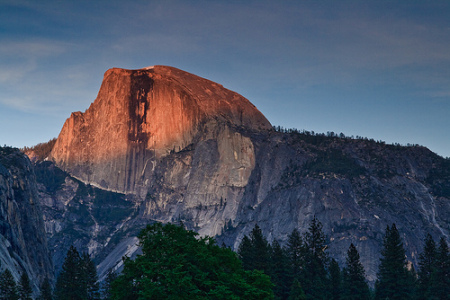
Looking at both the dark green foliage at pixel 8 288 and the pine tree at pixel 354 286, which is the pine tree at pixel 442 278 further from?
the dark green foliage at pixel 8 288

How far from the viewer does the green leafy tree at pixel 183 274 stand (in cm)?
7112

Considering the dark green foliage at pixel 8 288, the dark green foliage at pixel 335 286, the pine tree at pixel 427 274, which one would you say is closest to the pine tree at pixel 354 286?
the dark green foliage at pixel 335 286

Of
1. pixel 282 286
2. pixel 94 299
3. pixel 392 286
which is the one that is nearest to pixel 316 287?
pixel 282 286

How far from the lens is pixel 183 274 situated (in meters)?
72.9

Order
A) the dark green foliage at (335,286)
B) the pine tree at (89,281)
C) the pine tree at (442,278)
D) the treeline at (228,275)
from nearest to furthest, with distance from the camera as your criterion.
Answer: the treeline at (228,275) < the pine tree at (89,281) < the pine tree at (442,278) < the dark green foliage at (335,286)

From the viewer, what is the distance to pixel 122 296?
74500 millimetres

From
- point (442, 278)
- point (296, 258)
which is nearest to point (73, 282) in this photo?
point (296, 258)

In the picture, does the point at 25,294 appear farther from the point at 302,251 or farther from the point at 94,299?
the point at 302,251

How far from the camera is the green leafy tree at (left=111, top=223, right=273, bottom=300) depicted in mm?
71125

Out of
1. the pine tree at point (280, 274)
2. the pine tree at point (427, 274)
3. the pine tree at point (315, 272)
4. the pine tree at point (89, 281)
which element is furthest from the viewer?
the pine tree at point (315, 272)

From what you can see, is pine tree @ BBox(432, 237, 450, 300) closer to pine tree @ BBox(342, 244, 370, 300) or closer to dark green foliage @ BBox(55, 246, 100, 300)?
pine tree @ BBox(342, 244, 370, 300)

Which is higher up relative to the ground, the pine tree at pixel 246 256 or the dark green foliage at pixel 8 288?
the pine tree at pixel 246 256

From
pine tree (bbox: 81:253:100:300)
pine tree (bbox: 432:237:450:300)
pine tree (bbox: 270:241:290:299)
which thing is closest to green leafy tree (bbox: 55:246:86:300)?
pine tree (bbox: 81:253:100:300)

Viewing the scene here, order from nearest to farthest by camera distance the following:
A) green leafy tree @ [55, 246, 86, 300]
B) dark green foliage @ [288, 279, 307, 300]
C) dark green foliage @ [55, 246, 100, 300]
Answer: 1. green leafy tree @ [55, 246, 86, 300]
2. dark green foliage @ [55, 246, 100, 300]
3. dark green foliage @ [288, 279, 307, 300]
